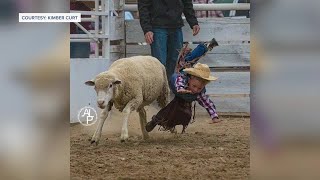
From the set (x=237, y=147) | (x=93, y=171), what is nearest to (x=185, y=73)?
(x=237, y=147)

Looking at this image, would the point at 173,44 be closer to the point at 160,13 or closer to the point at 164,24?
the point at 164,24

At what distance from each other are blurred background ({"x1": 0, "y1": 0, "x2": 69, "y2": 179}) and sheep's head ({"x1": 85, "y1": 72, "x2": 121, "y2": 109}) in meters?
3.20

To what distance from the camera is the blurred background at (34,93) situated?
7.70ft

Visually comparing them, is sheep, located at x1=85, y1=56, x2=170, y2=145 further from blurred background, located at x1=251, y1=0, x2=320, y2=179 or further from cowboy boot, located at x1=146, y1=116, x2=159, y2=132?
blurred background, located at x1=251, y1=0, x2=320, y2=179

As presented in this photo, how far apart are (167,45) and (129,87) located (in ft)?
6.98

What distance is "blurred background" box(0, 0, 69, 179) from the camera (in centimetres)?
235

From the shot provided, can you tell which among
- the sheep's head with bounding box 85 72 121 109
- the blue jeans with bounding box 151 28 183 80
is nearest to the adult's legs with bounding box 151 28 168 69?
the blue jeans with bounding box 151 28 183 80

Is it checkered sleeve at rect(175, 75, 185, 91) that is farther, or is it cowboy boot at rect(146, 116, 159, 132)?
cowboy boot at rect(146, 116, 159, 132)

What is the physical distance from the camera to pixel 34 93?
2412 millimetres

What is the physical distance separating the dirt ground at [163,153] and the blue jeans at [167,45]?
691mm

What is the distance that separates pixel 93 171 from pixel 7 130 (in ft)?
5.82

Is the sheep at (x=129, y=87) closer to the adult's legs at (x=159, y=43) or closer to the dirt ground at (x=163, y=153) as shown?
the dirt ground at (x=163, y=153)

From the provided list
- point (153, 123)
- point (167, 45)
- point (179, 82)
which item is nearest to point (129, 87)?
point (153, 123)

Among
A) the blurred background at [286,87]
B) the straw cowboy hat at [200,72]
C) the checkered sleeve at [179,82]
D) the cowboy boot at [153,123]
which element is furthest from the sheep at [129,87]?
the blurred background at [286,87]
